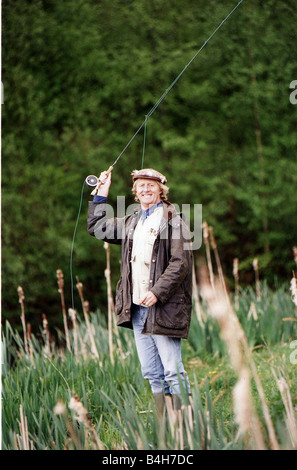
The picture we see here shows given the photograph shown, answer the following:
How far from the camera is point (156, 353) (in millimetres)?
2975

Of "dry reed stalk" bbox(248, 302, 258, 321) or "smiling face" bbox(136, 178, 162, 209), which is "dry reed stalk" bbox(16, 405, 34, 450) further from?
"dry reed stalk" bbox(248, 302, 258, 321)

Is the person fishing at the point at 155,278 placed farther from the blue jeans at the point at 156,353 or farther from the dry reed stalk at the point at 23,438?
the dry reed stalk at the point at 23,438

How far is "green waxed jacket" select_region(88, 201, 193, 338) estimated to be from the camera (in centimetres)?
280

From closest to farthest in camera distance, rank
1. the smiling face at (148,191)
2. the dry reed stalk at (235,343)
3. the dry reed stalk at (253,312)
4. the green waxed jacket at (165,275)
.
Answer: the dry reed stalk at (235,343) → the green waxed jacket at (165,275) → the smiling face at (148,191) → the dry reed stalk at (253,312)

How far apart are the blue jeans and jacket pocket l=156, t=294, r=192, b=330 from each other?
9cm

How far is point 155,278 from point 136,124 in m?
5.45

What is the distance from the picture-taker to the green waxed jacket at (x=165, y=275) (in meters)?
2.80

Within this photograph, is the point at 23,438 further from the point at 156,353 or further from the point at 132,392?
the point at 132,392

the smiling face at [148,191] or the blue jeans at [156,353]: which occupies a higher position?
the smiling face at [148,191]

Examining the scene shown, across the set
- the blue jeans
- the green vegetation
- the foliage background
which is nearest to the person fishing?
the blue jeans

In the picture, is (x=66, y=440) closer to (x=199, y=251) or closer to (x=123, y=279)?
(x=123, y=279)

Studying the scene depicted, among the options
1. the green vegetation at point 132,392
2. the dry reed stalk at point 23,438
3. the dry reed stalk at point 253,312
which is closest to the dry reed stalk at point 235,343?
the green vegetation at point 132,392

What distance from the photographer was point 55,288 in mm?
7609

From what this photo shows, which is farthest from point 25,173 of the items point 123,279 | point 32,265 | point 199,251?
point 123,279
